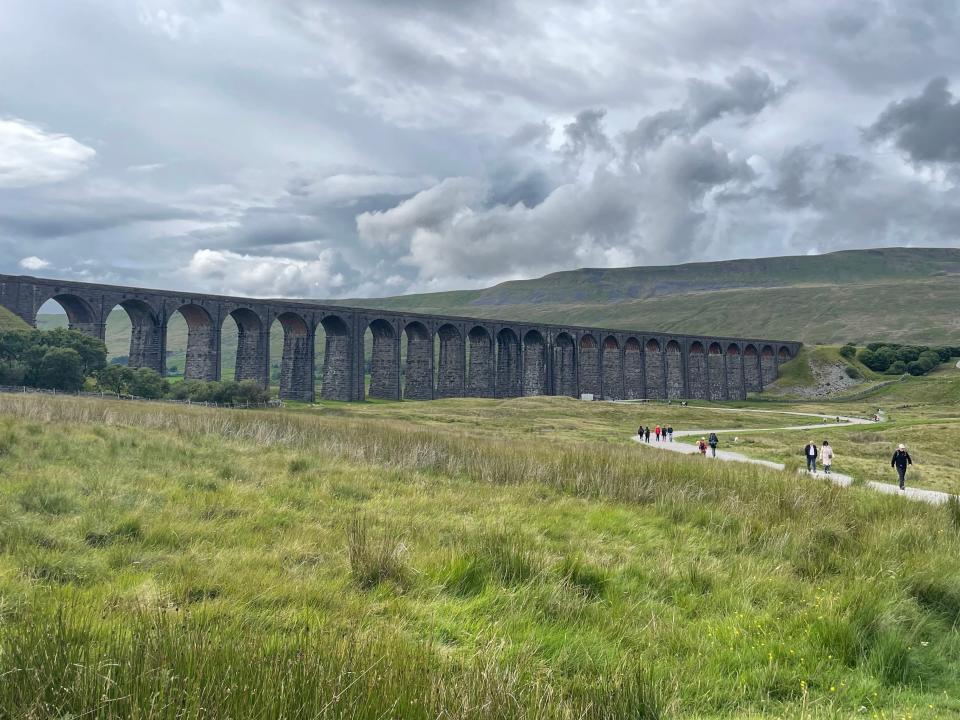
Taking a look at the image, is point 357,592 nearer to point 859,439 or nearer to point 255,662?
point 255,662

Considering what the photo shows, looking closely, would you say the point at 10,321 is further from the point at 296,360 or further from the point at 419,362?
the point at 419,362

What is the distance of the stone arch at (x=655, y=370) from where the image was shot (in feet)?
324

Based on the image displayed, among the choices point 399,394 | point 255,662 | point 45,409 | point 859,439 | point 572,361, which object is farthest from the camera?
point 572,361

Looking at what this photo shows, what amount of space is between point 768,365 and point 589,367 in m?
39.3

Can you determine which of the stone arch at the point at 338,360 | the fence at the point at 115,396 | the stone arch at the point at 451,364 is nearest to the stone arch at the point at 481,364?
the stone arch at the point at 451,364

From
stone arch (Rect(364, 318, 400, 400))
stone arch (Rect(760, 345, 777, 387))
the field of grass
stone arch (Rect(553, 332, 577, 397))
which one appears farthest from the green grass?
stone arch (Rect(760, 345, 777, 387))

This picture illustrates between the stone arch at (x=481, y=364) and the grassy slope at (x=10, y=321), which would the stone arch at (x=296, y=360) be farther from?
the stone arch at (x=481, y=364)

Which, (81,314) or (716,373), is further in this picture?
(716,373)

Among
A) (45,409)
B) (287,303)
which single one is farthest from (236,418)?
(287,303)

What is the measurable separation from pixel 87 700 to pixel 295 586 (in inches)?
89.4

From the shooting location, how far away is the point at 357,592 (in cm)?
514

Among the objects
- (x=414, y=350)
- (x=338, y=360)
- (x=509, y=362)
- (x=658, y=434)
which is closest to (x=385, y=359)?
(x=414, y=350)

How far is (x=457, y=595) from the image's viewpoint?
542cm

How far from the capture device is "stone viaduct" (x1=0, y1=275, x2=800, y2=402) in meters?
52.2
